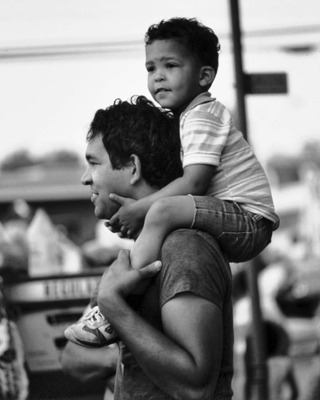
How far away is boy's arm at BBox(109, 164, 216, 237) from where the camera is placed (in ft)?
7.04

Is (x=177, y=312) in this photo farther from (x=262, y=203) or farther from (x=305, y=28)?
(x=305, y=28)

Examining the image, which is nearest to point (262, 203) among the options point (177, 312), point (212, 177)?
point (212, 177)

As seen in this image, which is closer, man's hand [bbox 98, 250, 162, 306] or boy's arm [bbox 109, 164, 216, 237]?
man's hand [bbox 98, 250, 162, 306]

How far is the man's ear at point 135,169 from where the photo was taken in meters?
2.13

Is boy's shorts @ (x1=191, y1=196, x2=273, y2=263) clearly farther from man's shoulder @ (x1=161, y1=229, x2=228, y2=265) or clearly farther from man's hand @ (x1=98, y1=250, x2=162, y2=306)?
man's hand @ (x1=98, y1=250, x2=162, y2=306)

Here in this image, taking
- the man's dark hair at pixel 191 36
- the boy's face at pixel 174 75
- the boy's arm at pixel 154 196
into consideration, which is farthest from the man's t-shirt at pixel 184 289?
the man's dark hair at pixel 191 36

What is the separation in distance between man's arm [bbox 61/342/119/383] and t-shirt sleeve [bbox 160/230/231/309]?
1146 mm

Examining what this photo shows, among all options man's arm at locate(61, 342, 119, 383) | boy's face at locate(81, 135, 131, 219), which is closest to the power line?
man's arm at locate(61, 342, 119, 383)

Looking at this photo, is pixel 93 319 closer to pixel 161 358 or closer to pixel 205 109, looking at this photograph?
pixel 161 358

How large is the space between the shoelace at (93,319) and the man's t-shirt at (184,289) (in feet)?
0.30

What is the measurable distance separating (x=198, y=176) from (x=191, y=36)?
521 millimetres

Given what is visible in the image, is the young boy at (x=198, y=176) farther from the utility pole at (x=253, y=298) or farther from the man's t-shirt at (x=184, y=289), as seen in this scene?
the utility pole at (x=253, y=298)

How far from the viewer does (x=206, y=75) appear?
247 centimetres

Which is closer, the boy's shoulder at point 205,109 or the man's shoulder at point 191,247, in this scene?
the man's shoulder at point 191,247
